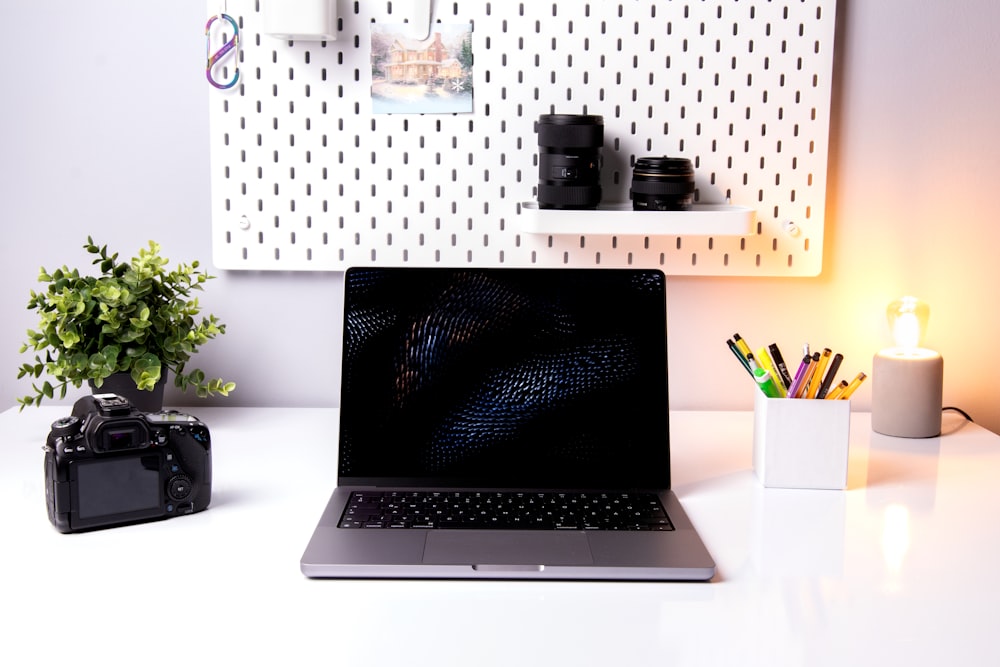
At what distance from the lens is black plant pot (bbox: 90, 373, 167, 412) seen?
130 cm

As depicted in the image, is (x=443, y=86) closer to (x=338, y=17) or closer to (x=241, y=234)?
(x=338, y=17)

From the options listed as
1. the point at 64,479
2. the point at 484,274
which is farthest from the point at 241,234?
the point at 64,479

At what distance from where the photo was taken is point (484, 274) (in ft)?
3.88

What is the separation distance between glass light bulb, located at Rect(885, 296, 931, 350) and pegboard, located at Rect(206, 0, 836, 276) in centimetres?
12

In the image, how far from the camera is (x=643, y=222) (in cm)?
129

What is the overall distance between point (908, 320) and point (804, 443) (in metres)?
0.35

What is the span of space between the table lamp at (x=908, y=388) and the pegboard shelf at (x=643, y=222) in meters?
0.27

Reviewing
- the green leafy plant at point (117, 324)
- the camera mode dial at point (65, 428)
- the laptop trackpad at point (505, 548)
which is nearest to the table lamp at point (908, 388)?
the laptop trackpad at point (505, 548)

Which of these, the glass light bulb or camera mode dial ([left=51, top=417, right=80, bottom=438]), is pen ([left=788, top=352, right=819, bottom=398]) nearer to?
the glass light bulb

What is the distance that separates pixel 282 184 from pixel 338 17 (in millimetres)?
238

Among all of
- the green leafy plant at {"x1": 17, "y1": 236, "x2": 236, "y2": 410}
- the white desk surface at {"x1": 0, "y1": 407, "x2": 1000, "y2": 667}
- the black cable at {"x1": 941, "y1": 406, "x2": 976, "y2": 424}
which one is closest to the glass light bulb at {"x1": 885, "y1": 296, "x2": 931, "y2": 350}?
the black cable at {"x1": 941, "y1": 406, "x2": 976, "y2": 424}

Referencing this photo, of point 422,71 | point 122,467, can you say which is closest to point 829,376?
point 422,71

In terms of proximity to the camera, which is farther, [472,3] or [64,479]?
[472,3]

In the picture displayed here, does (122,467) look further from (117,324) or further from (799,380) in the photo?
(799,380)
